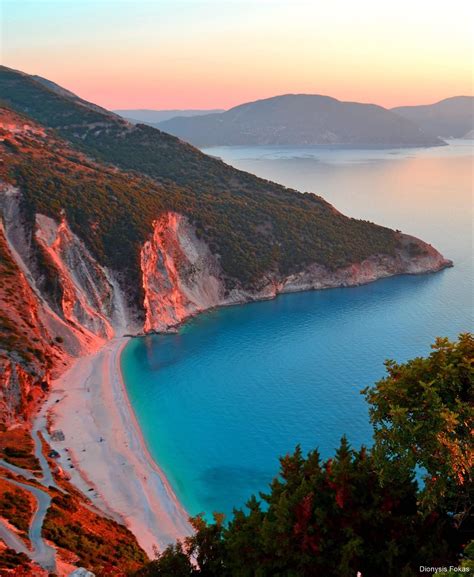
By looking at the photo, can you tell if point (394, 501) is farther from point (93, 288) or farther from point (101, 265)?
point (101, 265)

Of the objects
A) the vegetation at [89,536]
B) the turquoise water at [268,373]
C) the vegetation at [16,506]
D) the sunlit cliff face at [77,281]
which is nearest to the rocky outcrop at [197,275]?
the turquoise water at [268,373]

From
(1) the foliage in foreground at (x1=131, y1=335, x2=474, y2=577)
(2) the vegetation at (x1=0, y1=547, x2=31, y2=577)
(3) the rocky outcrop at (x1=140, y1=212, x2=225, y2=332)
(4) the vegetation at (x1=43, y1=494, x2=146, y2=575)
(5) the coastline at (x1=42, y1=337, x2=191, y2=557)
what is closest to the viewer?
(1) the foliage in foreground at (x1=131, y1=335, x2=474, y2=577)

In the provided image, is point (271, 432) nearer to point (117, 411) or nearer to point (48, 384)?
Result: point (117, 411)

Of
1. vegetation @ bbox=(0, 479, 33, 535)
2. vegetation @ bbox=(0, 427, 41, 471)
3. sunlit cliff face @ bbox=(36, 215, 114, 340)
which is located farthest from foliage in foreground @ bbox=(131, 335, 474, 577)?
sunlit cliff face @ bbox=(36, 215, 114, 340)

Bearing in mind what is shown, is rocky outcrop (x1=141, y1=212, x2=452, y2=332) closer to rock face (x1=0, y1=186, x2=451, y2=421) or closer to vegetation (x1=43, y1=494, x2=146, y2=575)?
rock face (x1=0, y1=186, x2=451, y2=421)

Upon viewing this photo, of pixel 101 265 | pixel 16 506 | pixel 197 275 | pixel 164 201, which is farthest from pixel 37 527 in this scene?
pixel 164 201

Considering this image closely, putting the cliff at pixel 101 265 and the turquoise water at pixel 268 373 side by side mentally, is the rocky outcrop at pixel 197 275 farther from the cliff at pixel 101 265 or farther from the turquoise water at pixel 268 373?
the turquoise water at pixel 268 373
